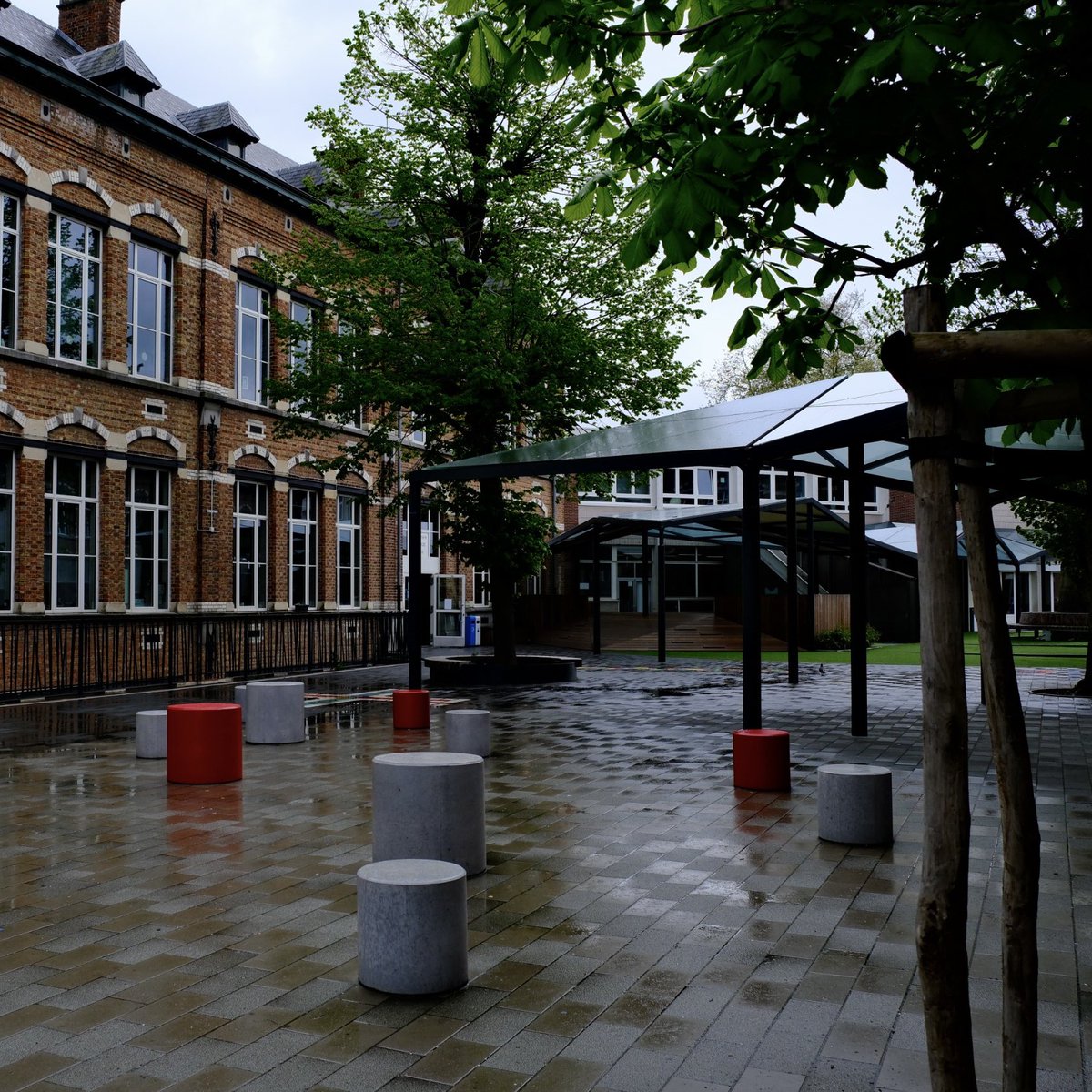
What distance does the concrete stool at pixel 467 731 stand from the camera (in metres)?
9.85

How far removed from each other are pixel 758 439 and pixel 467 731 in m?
4.05

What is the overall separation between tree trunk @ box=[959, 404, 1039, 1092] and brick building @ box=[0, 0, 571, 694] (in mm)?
17736

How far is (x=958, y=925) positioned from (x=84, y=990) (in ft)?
11.2

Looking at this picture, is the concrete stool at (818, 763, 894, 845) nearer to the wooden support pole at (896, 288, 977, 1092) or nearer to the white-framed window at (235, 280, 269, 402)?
the wooden support pole at (896, 288, 977, 1092)

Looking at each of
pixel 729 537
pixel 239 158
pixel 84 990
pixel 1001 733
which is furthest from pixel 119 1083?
pixel 729 537

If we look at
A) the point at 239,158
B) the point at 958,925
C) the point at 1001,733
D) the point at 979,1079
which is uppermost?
the point at 239,158

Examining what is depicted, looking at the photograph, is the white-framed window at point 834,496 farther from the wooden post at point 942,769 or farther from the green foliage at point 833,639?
the wooden post at point 942,769

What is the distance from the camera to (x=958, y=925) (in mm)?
2467

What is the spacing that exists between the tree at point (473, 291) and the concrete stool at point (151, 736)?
27.2 feet

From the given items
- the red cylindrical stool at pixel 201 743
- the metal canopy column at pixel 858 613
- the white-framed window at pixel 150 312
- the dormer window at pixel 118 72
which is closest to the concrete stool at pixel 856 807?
the red cylindrical stool at pixel 201 743

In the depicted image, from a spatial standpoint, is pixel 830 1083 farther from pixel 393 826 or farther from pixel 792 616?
pixel 792 616

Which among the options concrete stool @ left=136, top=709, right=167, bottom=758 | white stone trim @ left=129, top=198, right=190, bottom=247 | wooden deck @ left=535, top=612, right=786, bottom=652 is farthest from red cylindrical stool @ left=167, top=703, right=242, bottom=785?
wooden deck @ left=535, top=612, right=786, bottom=652

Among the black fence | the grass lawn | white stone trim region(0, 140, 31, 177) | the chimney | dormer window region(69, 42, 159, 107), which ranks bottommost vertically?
the grass lawn

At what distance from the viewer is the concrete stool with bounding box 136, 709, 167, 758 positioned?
10430 millimetres
